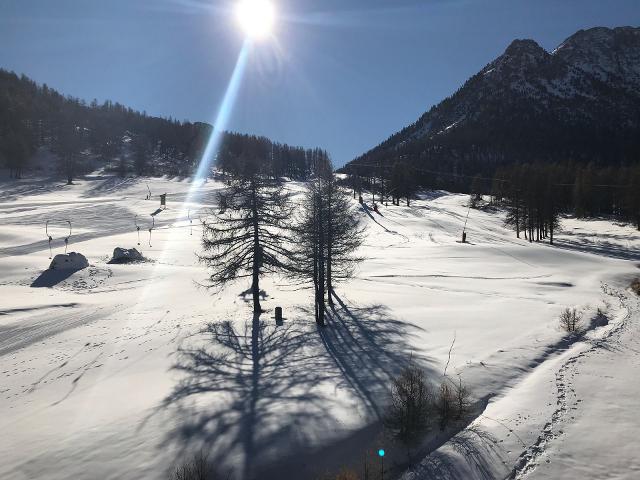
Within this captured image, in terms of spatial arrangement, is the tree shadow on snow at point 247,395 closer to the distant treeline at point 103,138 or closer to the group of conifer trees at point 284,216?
the group of conifer trees at point 284,216

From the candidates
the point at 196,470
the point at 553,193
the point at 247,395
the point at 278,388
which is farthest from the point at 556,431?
the point at 553,193

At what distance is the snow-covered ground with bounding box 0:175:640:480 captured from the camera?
29.7 feet

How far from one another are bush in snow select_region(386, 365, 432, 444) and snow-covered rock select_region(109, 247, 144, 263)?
30637 millimetres

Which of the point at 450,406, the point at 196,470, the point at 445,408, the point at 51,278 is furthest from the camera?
the point at 51,278

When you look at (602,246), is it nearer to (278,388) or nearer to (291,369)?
(291,369)

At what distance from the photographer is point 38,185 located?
88375 millimetres

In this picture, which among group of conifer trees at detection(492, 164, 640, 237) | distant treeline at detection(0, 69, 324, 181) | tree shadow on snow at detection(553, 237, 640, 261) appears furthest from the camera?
distant treeline at detection(0, 69, 324, 181)

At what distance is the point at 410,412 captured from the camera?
31.9 ft

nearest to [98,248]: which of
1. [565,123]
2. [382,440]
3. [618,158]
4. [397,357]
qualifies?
[397,357]

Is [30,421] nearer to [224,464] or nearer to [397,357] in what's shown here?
[224,464]

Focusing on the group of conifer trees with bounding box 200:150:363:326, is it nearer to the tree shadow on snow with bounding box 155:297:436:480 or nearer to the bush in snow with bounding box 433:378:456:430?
the tree shadow on snow with bounding box 155:297:436:480

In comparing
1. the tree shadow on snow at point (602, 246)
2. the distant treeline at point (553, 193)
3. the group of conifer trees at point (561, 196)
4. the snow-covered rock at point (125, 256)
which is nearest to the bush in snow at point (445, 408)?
the snow-covered rock at point (125, 256)

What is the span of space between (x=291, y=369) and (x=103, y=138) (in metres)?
156

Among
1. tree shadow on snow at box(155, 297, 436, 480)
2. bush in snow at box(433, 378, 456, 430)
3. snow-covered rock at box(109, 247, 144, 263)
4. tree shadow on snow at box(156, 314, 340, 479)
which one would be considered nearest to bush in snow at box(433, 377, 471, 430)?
bush in snow at box(433, 378, 456, 430)
